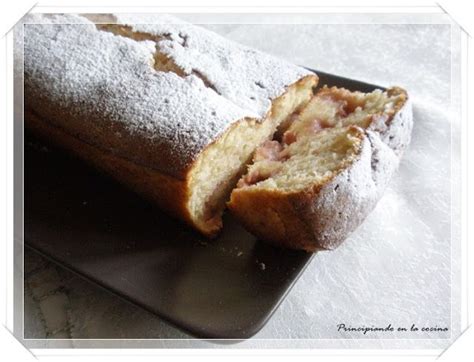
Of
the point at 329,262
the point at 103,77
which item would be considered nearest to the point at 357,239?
the point at 329,262

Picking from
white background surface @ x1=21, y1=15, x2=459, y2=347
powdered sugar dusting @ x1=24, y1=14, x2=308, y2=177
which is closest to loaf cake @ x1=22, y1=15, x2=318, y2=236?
powdered sugar dusting @ x1=24, y1=14, x2=308, y2=177

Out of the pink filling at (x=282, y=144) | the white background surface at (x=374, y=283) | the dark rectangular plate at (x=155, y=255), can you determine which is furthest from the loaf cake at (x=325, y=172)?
the white background surface at (x=374, y=283)

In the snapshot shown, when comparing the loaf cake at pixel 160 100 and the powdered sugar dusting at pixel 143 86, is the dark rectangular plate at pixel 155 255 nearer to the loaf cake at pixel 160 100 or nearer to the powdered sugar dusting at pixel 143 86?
the loaf cake at pixel 160 100

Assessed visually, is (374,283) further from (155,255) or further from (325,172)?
(155,255)

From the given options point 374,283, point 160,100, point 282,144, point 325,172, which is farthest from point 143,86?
point 374,283

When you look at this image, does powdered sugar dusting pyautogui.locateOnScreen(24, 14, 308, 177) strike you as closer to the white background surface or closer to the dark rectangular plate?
the dark rectangular plate
